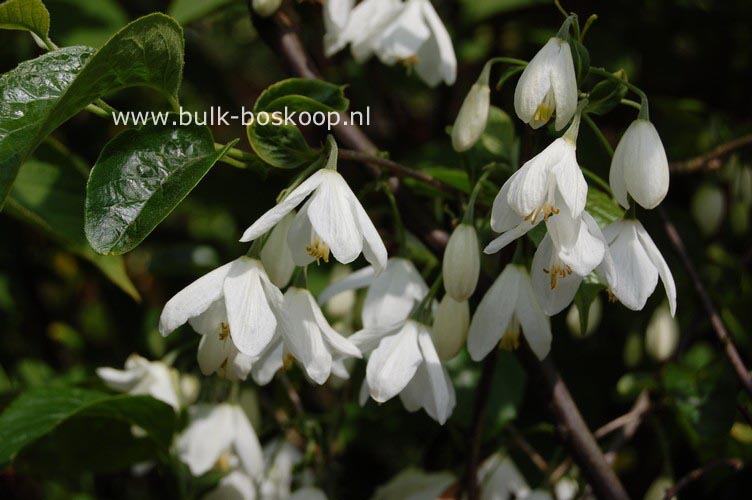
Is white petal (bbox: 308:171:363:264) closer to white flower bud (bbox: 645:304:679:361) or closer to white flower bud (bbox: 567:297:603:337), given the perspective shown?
white flower bud (bbox: 567:297:603:337)

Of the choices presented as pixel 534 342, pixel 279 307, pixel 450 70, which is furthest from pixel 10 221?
pixel 534 342

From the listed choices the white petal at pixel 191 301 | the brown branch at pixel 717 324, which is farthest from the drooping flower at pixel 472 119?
the brown branch at pixel 717 324

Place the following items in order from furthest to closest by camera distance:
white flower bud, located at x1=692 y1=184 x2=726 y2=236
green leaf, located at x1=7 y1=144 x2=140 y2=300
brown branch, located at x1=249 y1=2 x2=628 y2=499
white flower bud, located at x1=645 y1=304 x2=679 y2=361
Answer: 1. white flower bud, located at x1=692 y1=184 x2=726 y2=236
2. white flower bud, located at x1=645 y1=304 x2=679 y2=361
3. green leaf, located at x1=7 y1=144 x2=140 y2=300
4. brown branch, located at x1=249 y1=2 x2=628 y2=499

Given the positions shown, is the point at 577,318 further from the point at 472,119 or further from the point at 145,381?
the point at 145,381

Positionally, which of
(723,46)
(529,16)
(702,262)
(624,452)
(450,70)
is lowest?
(624,452)

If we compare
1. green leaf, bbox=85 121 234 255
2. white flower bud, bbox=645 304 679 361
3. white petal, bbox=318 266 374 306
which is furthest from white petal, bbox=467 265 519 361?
white flower bud, bbox=645 304 679 361

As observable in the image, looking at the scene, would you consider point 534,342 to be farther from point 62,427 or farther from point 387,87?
point 387,87

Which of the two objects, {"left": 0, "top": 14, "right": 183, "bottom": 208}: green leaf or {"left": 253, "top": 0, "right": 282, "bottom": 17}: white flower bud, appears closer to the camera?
{"left": 0, "top": 14, "right": 183, "bottom": 208}: green leaf
